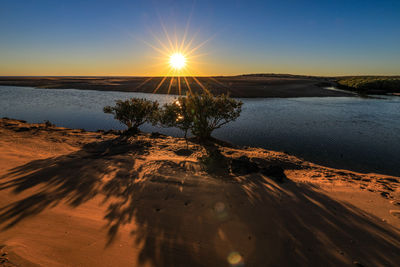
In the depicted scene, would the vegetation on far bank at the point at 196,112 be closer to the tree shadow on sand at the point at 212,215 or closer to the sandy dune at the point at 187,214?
the sandy dune at the point at 187,214

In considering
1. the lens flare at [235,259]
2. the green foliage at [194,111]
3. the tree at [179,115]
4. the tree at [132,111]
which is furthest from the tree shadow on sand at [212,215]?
the tree at [132,111]

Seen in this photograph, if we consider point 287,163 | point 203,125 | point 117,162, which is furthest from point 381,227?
point 203,125

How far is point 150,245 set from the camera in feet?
15.8

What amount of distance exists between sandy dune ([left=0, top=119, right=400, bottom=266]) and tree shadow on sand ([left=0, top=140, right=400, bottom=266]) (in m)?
0.03

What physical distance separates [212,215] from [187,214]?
80 centimetres

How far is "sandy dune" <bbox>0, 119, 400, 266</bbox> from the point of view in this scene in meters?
4.59

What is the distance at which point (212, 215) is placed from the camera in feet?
20.0

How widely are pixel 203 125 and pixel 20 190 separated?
11.8m

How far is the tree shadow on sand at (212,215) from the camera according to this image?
4.75m

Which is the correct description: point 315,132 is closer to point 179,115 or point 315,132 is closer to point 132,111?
point 179,115

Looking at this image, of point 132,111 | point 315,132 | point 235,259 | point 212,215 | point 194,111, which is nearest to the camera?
point 235,259

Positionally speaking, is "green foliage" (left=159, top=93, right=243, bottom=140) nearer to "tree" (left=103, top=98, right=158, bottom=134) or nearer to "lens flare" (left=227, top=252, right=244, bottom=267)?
"tree" (left=103, top=98, right=158, bottom=134)

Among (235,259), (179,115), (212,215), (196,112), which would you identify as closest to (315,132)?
(196,112)

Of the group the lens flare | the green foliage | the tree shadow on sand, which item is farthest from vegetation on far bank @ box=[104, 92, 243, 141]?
the lens flare
